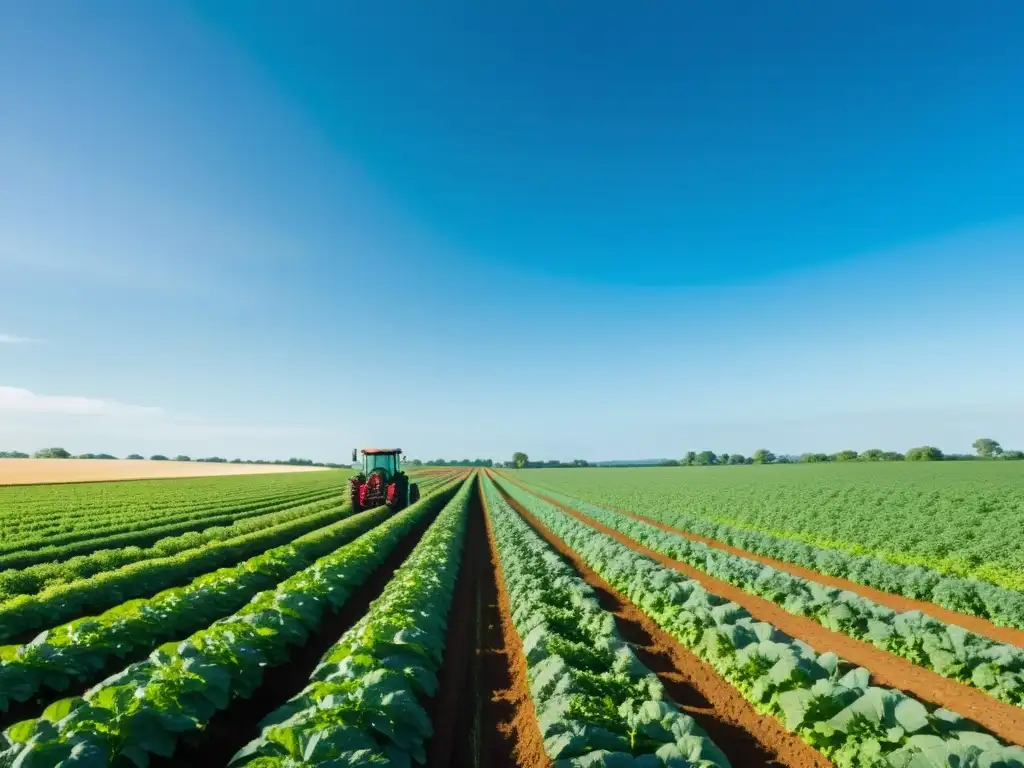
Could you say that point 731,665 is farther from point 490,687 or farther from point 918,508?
point 918,508

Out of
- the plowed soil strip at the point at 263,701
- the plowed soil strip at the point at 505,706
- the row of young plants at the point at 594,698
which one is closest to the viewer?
the row of young plants at the point at 594,698

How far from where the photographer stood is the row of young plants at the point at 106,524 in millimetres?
18734

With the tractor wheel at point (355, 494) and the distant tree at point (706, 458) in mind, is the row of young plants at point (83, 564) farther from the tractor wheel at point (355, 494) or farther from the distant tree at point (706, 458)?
the distant tree at point (706, 458)

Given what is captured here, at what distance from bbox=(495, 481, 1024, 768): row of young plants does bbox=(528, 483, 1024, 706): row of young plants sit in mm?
1466

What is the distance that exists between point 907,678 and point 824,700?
3639 mm

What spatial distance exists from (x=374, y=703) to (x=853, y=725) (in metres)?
5.32

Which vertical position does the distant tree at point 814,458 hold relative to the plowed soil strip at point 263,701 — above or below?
above

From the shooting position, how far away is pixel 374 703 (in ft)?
16.0

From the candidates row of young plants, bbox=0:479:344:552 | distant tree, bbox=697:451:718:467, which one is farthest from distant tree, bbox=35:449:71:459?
distant tree, bbox=697:451:718:467

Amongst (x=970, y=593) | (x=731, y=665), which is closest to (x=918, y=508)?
(x=970, y=593)

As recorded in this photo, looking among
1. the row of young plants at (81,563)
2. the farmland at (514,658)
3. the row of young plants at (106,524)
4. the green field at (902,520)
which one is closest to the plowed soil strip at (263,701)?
the farmland at (514,658)

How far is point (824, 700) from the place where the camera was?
5.71 m

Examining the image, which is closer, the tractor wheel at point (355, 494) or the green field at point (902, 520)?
the green field at point (902, 520)

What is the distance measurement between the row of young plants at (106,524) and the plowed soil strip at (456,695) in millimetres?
16294
